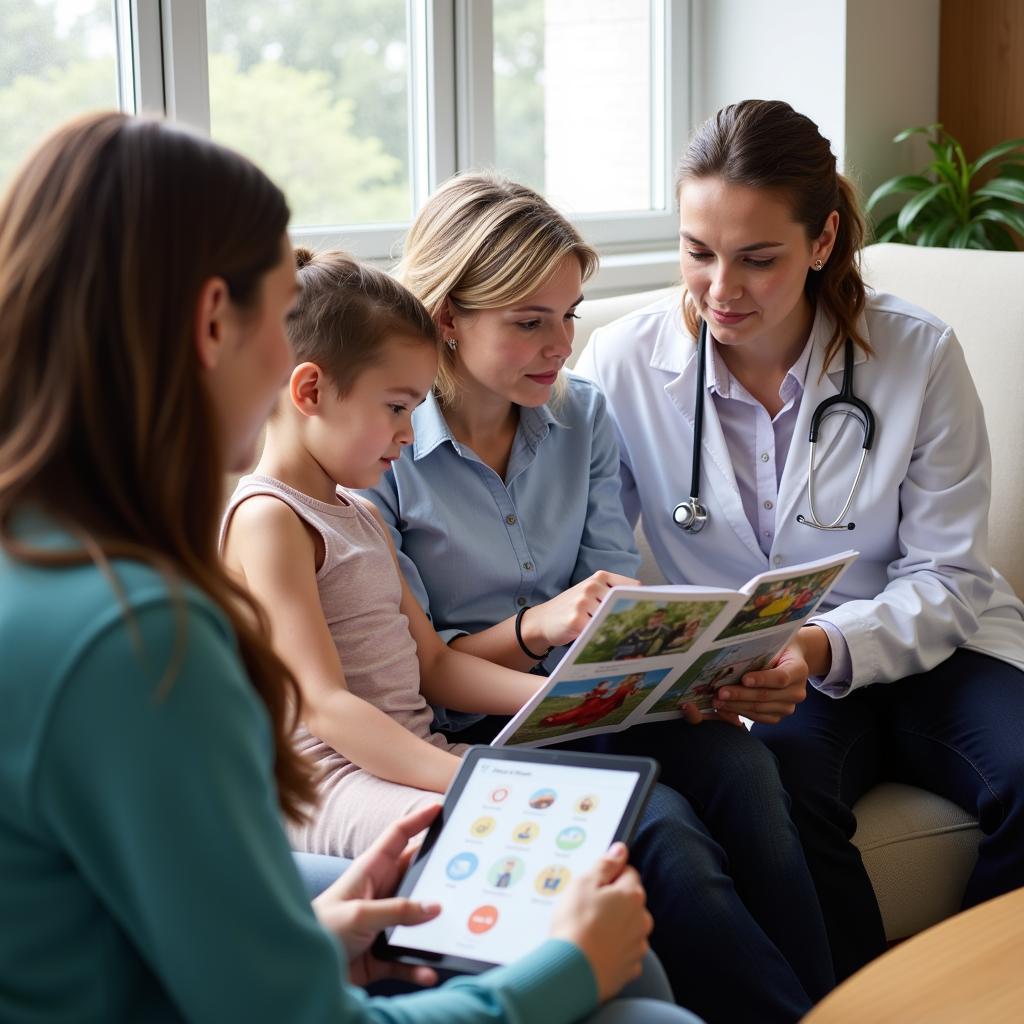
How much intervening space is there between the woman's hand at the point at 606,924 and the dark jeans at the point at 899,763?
0.74m

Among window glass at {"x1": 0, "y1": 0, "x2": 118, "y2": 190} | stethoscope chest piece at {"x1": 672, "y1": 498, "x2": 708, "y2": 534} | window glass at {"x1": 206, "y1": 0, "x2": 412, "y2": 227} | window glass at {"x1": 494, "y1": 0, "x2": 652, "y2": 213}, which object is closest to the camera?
stethoscope chest piece at {"x1": 672, "y1": 498, "x2": 708, "y2": 534}

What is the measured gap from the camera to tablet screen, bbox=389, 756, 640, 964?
1.02 meters

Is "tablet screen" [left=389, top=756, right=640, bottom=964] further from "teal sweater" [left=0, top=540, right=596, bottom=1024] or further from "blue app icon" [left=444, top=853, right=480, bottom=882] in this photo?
"teal sweater" [left=0, top=540, right=596, bottom=1024]

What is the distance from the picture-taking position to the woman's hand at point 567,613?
1.59m

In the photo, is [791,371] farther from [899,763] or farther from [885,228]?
[885,228]

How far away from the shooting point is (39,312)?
0.78 meters

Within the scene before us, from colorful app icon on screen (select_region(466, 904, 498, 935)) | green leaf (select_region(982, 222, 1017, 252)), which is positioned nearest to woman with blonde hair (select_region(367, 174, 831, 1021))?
colorful app icon on screen (select_region(466, 904, 498, 935))

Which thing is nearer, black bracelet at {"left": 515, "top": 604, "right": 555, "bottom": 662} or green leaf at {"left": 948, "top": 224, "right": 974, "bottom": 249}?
black bracelet at {"left": 515, "top": 604, "right": 555, "bottom": 662}

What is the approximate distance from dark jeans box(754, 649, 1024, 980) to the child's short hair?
2.52ft

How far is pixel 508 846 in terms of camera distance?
3.56 feet

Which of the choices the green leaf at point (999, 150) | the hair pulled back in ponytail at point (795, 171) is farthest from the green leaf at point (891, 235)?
the hair pulled back in ponytail at point (795, 171)

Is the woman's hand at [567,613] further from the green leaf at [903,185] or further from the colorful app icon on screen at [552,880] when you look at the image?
the green leaf at [903,185]

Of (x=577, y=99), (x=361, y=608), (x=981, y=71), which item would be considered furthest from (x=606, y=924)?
(x=981, y=71)

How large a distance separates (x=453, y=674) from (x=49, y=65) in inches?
50.0
